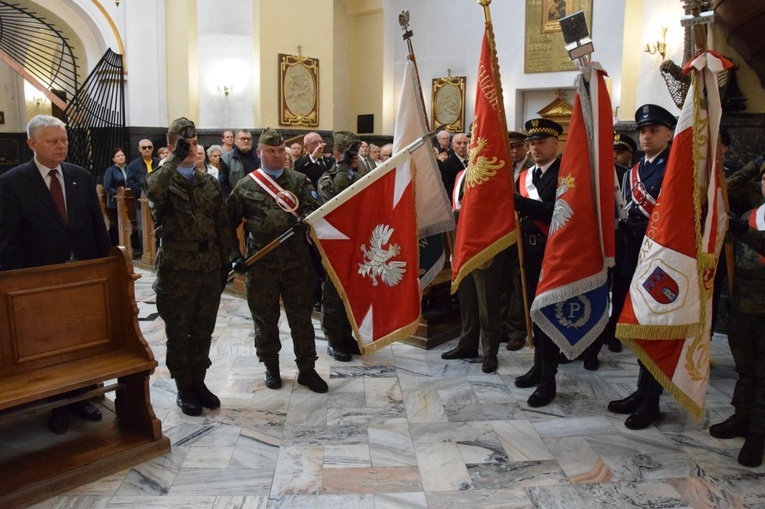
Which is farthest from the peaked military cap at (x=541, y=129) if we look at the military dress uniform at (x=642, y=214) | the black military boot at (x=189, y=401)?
the black military boot at (x=189, y=401)

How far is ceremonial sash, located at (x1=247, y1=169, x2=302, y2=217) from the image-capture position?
149 inches

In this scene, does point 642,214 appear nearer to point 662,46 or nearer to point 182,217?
point 182,217

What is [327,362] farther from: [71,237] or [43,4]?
[43,4]

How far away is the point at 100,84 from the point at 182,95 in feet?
4.14

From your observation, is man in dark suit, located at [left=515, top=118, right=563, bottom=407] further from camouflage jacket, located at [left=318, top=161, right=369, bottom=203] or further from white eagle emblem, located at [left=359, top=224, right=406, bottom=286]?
camouflage jacket, located at [left=318, top=161, right=369, bottom=203]

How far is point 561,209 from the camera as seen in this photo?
347 centimetres

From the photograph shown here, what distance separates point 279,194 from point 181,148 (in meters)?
0.68

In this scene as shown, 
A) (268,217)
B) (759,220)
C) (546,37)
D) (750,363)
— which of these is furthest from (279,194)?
(546,37)

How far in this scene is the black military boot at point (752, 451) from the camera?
305 centimetres

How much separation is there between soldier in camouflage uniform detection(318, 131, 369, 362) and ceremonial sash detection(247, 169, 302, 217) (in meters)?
0.68

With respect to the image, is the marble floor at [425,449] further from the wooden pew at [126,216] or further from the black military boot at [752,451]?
the wooden pew at [126,216]

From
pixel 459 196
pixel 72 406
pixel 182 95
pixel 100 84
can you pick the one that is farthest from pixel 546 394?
pixel 100 84

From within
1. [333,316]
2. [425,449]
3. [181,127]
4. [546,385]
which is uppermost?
[181,127]

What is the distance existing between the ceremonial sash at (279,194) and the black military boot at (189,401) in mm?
1197
